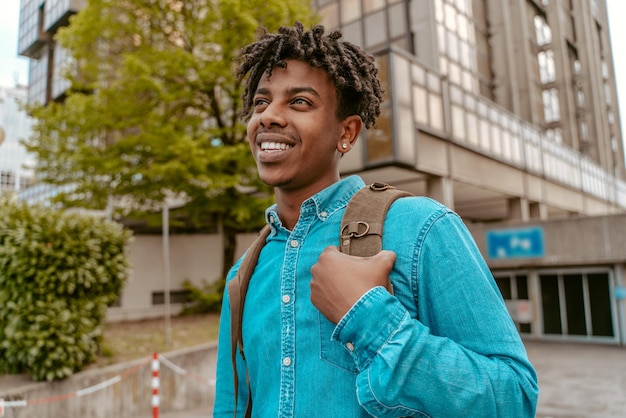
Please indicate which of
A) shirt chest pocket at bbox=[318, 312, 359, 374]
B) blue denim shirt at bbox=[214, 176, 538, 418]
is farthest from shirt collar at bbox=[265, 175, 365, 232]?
shirt chest pocket at bbox=[318, 312, 359, 374]

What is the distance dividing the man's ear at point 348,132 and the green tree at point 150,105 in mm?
10361

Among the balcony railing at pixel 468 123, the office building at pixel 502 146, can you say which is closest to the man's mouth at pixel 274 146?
the office building at pixel 502 146

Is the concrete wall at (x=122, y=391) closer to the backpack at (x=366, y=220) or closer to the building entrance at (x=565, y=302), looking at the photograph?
the backpack at (x=366, y=220)

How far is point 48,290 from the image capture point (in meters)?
8.05

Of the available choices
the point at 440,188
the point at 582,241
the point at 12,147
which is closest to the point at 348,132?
the point at 440,188

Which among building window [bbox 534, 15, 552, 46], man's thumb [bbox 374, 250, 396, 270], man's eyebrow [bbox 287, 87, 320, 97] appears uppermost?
building window [bbox 534, 15, 552, 46]

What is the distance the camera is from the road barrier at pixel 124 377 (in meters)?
7.04

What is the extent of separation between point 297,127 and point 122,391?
8227 millimetres

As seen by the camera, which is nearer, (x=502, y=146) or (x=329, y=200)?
(x=329, y=200)

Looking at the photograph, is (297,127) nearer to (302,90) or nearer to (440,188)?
(302,90)

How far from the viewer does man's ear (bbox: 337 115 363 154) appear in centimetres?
166

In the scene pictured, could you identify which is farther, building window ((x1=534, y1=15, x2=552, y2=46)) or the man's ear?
building window ((x1=534, y1=15, x2=552, y2=46))

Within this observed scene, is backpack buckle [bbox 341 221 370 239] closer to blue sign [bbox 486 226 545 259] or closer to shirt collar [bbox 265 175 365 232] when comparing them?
shirt collar [bbox 265 175 365 232]

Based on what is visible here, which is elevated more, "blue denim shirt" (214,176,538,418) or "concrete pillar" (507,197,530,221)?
"concrete pillar" (507,197,530,221)
